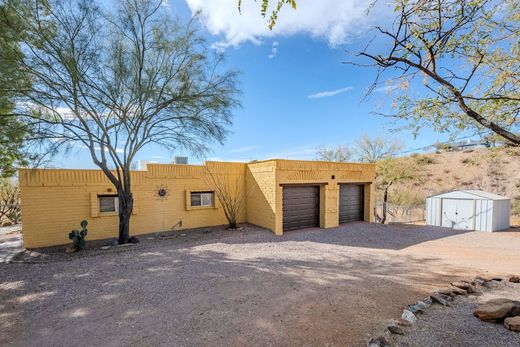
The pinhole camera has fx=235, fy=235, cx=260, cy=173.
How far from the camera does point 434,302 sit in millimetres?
4066

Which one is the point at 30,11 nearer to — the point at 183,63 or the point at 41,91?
the point at 41,91

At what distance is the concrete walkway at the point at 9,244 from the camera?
7.10 m

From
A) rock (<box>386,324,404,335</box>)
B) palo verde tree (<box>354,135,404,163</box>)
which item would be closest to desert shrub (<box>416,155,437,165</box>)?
palo verde tree (<box>354,135,404,163</box>)

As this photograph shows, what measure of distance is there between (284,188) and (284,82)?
5.08m

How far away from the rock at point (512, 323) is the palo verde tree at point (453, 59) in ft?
7.94

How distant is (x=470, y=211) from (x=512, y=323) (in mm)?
11192

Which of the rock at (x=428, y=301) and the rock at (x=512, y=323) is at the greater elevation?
the rock at (x=512, y=323)

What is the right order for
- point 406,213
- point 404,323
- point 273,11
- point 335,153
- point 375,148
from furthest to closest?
point 335,153, point 375,148, point 406,213, point 404,323, point 273,11

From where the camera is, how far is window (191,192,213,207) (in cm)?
1100

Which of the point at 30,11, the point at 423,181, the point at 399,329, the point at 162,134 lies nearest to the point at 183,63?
the point at 162,134

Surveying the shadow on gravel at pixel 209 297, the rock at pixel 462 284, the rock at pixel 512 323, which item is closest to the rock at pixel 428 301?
the shadow on gravel at pixel 209 297

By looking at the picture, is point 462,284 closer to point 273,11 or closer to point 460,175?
point 273,11

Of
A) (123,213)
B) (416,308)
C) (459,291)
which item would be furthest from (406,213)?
(123,213)

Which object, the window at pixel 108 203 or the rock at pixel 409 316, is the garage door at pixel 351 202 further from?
the window at pixel 108 203
